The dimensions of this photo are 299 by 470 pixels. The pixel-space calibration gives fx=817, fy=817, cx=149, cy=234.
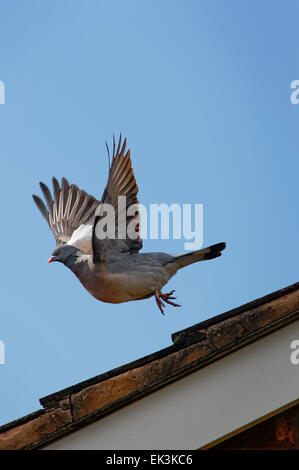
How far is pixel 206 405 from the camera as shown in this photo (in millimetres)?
3039

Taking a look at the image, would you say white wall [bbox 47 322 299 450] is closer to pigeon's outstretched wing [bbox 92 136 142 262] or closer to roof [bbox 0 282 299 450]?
roof [bbox 0 282 299 450]

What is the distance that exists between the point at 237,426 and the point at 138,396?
38 centimetres

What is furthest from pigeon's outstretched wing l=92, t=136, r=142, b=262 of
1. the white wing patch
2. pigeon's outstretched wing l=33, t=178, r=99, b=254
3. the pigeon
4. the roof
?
the roof

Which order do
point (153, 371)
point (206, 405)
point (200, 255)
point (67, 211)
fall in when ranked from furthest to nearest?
point (67, 211) < point (200, 255) < point (153, 371) < point (206, 405)

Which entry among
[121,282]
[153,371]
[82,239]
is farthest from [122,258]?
[153,371]

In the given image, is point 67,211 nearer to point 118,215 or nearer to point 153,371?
point 118,215

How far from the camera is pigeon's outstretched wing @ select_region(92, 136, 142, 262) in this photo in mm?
6457

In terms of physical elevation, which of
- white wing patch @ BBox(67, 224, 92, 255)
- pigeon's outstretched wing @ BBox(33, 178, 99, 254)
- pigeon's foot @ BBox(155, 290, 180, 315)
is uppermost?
pigeon's outstretched wing @ BBox(33, 178, 99, 254)

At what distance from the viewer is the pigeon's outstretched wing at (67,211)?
8.34 metres

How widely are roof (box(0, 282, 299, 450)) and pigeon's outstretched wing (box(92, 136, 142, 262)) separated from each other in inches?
123

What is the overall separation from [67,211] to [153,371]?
5453 millimetres

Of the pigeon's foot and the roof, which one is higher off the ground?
the pigeon's foot

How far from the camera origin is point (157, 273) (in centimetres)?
667
